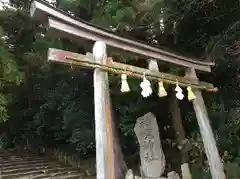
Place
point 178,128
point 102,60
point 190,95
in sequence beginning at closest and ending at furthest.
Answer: point 102,60 < point 190,95 < point 178,128

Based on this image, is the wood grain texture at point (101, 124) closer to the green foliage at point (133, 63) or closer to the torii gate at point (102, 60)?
the torii gate at point (102, 60)

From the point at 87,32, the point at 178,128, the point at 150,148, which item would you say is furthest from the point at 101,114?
the point at 178,128

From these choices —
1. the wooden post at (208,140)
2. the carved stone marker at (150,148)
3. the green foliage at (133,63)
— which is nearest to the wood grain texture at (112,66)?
the wooden post at (208,140)

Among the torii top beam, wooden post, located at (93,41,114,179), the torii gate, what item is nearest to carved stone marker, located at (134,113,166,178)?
the torii gate

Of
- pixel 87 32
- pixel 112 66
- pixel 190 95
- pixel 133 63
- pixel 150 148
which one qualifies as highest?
pixel 133 63

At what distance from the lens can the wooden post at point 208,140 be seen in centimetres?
507

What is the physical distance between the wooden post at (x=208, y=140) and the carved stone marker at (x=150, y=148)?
47.0 inches

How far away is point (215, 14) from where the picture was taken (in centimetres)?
670

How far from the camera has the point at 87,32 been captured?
4074 mm

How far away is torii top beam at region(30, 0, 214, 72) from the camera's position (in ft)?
11.7

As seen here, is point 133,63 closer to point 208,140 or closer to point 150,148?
point 150,148

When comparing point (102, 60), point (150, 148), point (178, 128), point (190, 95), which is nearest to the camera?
point (102, 60)

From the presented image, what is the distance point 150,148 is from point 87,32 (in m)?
3.26

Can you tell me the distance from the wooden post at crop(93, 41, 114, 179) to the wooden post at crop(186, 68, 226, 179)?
2191 mm
